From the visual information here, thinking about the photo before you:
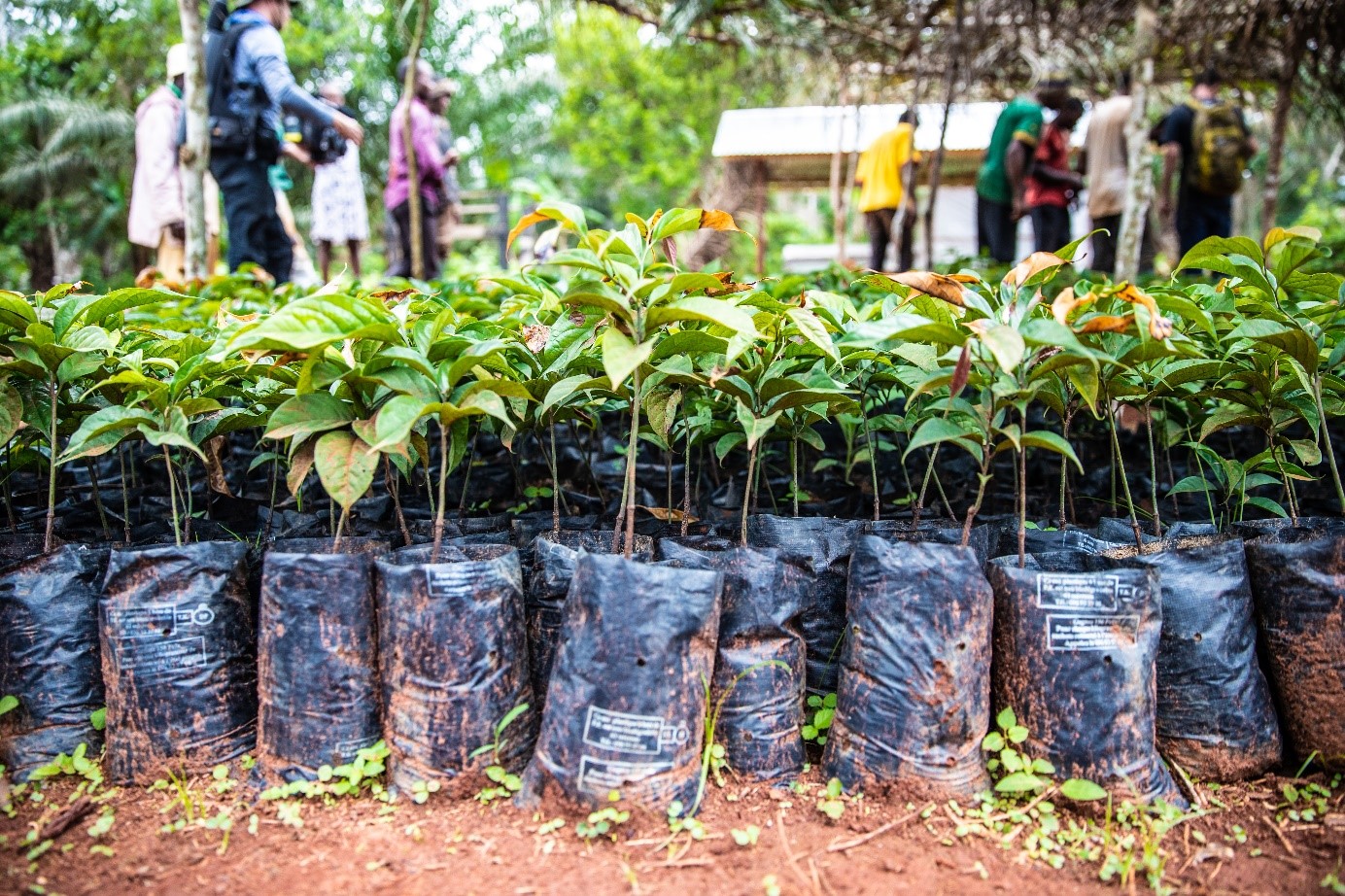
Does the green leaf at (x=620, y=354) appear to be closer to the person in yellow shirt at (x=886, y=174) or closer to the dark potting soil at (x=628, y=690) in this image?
the dark potting soil at (x=628, y=690)

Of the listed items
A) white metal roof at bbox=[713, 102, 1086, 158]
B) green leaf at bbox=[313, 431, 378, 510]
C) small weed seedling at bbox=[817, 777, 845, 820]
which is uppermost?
white metal roof at bbox=[713, 102, 1086, 158]

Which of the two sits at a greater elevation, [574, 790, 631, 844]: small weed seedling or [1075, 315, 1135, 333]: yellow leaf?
[1075, 315, 1135, 333]: yellow leaf

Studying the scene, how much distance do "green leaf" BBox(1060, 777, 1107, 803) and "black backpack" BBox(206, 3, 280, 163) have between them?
4.51m

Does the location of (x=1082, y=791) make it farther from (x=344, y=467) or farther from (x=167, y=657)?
(x=167, y=657)

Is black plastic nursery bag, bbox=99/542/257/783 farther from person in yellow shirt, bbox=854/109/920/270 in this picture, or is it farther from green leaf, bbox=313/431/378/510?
person in yellow shirt, bbox=854/109/920/270

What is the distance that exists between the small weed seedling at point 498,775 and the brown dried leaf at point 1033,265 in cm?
133

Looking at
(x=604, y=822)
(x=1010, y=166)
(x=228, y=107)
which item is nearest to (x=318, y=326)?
(x=604, y=822)

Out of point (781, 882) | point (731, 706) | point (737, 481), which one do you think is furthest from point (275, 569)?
point (737, 481)

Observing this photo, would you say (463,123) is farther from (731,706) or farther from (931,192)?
(731,706)

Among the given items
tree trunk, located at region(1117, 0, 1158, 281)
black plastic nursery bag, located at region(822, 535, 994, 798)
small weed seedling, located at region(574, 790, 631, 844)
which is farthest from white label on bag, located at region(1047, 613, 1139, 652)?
tree trunk, located at region(1117, 0, 1158, 281)

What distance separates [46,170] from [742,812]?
14513 millimetres

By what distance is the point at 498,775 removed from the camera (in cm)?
173

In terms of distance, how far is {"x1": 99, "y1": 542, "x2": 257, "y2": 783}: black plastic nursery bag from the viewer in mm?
1760

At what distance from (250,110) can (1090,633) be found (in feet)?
14.6
